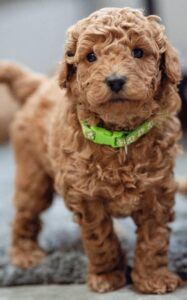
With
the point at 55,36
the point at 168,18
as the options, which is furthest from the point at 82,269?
the point at 55,36

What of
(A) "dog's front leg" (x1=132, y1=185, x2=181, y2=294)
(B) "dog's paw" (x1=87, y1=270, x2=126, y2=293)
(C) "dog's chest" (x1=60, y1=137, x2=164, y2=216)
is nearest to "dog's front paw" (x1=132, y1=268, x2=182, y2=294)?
(A) "dog's front leg" (x1=132, y1=185, x2=181, y2=294)

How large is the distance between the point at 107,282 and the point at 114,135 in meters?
0.70

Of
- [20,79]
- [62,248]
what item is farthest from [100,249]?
[20,79]

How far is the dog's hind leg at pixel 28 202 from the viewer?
3.69m

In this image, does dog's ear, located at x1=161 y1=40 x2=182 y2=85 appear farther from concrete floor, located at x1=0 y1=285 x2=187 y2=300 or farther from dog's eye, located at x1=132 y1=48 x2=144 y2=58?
concrete floor, located at x1=0 y1=285 x2=187 y2=300

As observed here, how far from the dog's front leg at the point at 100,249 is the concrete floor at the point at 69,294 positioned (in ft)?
0.17

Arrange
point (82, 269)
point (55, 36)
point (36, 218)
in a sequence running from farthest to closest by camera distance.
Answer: point (55, 36)
point (36, 218)
point (82, 269)

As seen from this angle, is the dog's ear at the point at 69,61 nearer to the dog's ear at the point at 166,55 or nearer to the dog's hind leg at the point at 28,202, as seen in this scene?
the dog's ear at the point at 166,55

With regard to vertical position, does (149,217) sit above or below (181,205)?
above

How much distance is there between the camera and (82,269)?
136 inches

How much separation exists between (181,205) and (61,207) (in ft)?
2.52

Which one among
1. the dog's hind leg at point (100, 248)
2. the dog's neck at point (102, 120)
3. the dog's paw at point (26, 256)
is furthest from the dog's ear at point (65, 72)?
the dog's paw at point (26, 256)

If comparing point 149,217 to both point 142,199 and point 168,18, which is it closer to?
point 142,199

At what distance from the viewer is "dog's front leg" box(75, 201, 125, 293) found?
3.08 meters
